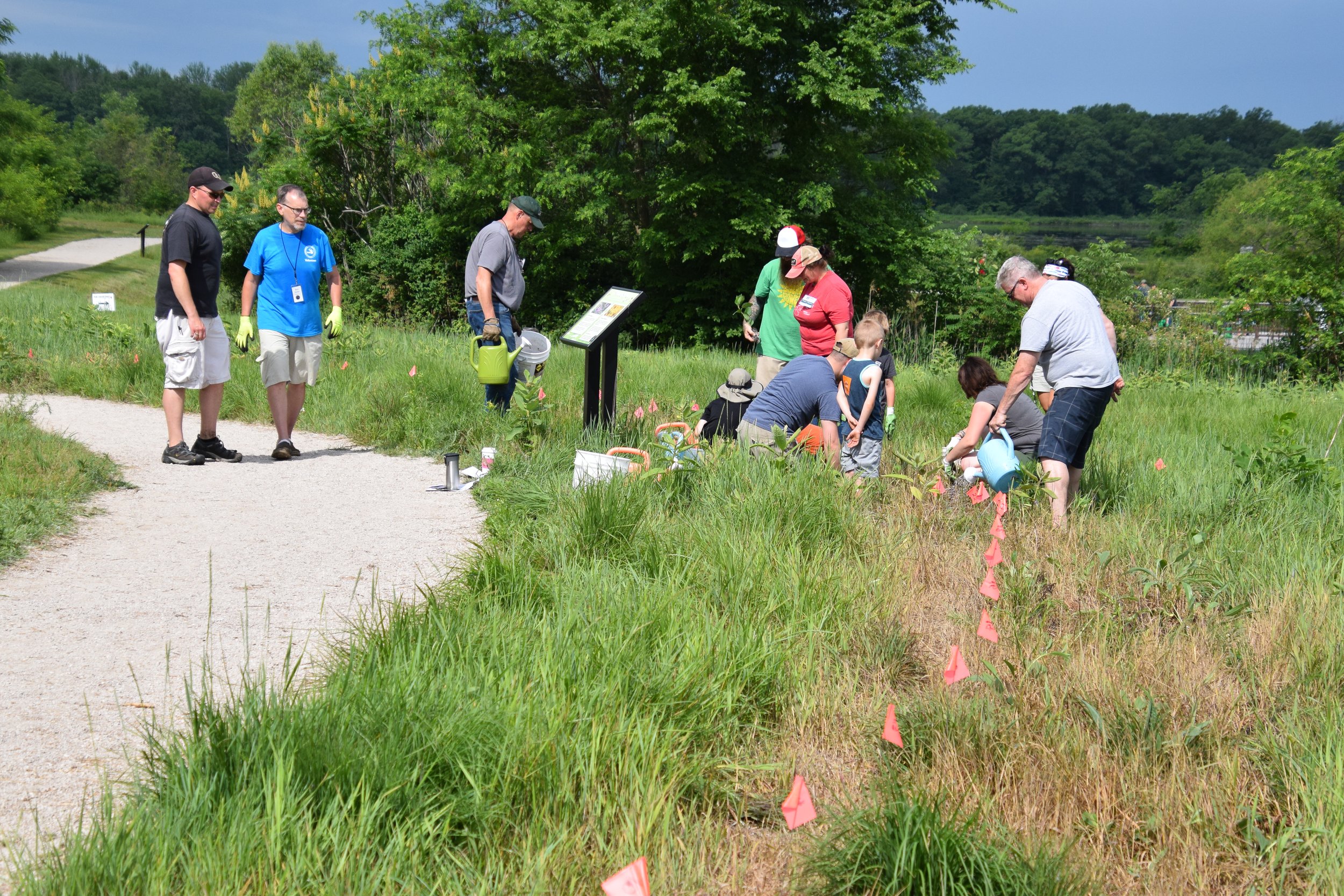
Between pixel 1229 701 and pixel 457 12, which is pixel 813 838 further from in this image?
pixel 457 12

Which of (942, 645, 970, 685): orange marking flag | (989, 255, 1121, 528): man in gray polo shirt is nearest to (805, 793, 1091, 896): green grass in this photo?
(942, 645, 970, 685): orange marking flag

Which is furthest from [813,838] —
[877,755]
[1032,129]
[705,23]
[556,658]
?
[1032,129]

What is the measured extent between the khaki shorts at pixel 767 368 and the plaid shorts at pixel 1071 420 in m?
2.33

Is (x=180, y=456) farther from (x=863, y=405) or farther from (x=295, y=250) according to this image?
(x=863, y=405)

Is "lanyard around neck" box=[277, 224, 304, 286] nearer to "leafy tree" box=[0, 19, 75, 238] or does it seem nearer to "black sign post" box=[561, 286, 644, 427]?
"black sign post" box=[561, 286, 644, 427]

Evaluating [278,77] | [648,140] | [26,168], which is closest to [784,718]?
[648,140]

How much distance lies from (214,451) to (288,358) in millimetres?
844

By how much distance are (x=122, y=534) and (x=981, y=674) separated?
14.2ft

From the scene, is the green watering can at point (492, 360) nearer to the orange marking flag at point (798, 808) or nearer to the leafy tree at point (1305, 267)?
the orange marking flag at point (798, 808)

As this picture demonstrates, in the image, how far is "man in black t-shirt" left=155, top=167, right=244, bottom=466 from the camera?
6.70 m

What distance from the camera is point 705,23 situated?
17.4 meters

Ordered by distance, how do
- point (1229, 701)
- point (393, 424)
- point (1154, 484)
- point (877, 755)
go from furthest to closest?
1. point (393, 424)
2. point (1154, 484)
3. point (1229, 701)
4. point (877, 755)

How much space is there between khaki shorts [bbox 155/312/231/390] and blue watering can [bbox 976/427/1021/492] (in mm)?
5179

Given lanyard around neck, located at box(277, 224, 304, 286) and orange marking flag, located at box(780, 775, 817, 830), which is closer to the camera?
orange marking flag, located at box(780, 775, 817, 830)
